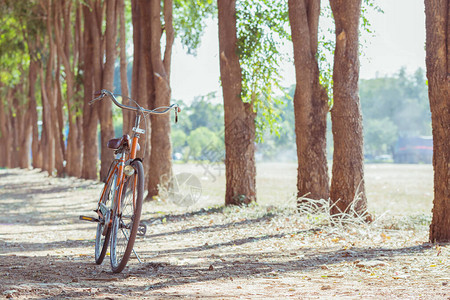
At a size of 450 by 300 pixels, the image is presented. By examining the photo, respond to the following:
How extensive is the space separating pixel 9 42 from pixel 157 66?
58.8ft

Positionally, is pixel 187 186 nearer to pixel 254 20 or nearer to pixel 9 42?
pixel 254 20

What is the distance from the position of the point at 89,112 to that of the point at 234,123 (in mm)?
11814

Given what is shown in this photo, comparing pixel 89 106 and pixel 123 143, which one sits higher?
pixel 89 106

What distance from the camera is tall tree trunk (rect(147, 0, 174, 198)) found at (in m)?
14.0

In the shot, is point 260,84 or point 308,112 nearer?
point 308,112

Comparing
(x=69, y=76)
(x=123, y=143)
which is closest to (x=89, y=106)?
(x=69, y=76)

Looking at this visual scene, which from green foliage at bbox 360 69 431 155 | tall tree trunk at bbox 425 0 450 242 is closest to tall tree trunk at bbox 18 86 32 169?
tall tree trunk at bbox 425 0 450 242

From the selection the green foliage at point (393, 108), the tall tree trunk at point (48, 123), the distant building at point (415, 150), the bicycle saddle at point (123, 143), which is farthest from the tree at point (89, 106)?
the green foliage at point (393, 108)

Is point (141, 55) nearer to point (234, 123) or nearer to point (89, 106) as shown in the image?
point (234, 123)

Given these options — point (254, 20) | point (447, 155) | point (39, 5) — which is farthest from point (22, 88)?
point (447, 155)

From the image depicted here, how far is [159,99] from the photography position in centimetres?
1402

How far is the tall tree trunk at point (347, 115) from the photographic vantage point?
9.18 m

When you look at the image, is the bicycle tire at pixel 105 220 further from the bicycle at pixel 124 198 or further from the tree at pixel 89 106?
the tree at pixel 89 106

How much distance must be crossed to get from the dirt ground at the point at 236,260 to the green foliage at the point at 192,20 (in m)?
7.72
